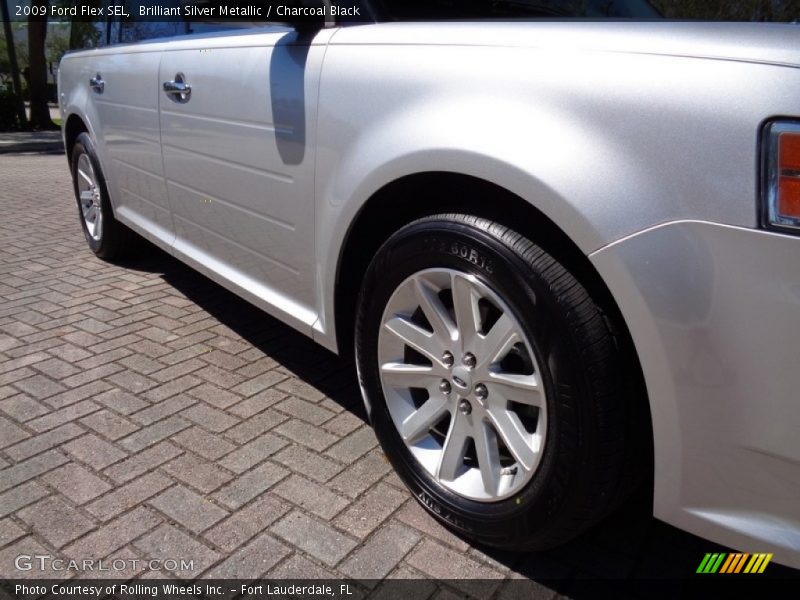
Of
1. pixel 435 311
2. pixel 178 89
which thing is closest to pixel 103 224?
pixel 178 89

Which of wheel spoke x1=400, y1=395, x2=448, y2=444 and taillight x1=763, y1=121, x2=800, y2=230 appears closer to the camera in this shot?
taillight x1=763, y1=121, x2=800, y2=230

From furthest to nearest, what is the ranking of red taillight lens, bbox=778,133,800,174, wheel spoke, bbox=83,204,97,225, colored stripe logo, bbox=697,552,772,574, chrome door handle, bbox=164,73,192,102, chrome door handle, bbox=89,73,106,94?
wheel spoke, bbox=83,204,97,225 → chrome door handle, bbox=89,73,106,94 → chrome door handle, bbox=164,73,192,102 → colored stripe logo, bbox=697,552,772,574 → red taillight lens, bbox=778,133,800,174

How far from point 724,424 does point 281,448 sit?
1.59 metres

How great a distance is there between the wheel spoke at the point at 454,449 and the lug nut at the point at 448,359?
15 centimetres

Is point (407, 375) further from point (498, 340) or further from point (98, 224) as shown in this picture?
point (98, 224)

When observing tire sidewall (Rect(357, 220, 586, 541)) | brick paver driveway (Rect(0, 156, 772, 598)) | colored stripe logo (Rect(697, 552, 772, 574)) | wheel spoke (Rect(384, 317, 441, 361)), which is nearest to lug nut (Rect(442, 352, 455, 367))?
wheel spoke (Rect(384, 317, 441, 361))

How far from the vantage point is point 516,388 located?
176 centimetres

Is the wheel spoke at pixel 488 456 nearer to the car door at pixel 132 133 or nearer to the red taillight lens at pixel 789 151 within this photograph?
the red taillight lens at pixel 789 151

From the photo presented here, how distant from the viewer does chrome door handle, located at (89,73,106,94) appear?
158 inches

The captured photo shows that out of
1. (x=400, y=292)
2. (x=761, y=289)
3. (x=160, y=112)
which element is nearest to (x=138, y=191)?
(x=160, y=112)

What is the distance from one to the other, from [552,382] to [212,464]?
134 cm

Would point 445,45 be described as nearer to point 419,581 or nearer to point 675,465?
point 675,465

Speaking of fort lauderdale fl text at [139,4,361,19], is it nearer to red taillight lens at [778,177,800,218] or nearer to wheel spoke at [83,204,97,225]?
red taillight lens at [778,177,800,218]

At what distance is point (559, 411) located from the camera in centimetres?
163
